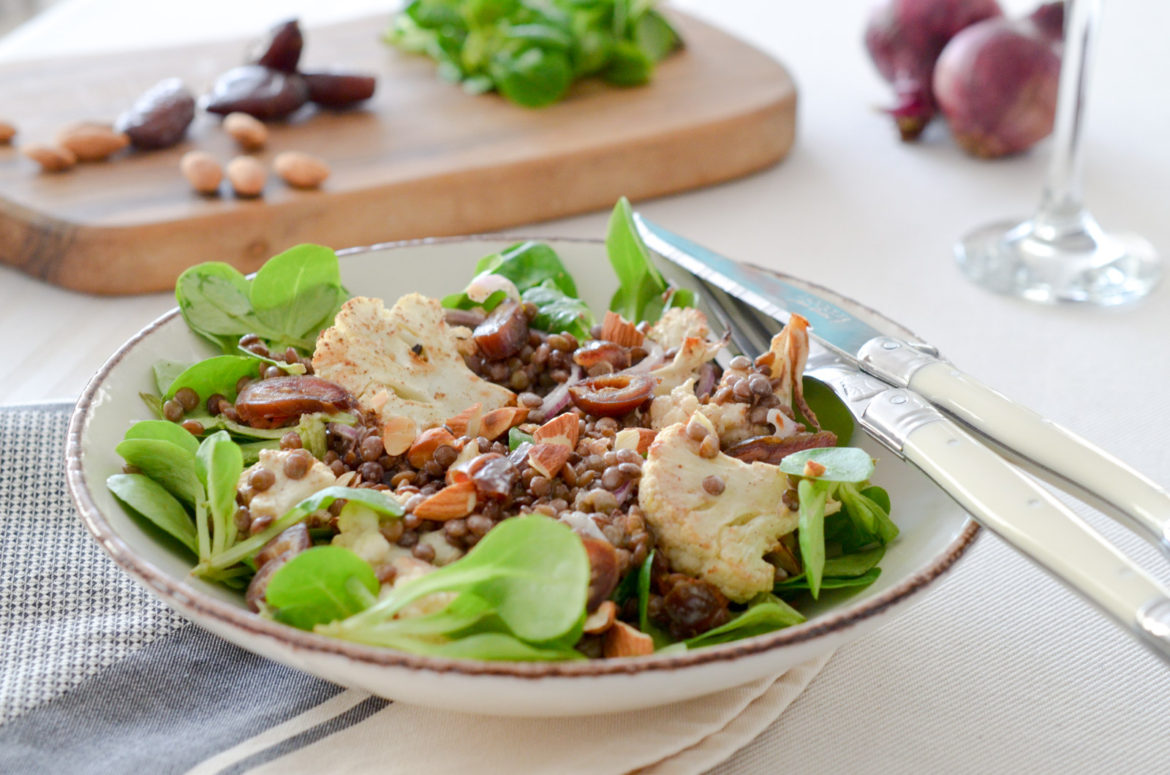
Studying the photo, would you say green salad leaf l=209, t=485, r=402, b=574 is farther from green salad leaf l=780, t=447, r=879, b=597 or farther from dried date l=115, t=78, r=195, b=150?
dried date l=115, t=78, r=195, b=150

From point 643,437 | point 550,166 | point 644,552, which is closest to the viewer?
point 644,552

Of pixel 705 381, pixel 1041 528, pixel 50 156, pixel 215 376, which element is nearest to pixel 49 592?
pixel 215 376

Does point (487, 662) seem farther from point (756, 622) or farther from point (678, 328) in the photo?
point (678, 328)

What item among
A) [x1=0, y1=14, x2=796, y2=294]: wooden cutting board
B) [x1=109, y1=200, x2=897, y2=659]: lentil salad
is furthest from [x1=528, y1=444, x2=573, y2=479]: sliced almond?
[x1=0, y1=14, x2=796, y2=294]: wooden cutting board

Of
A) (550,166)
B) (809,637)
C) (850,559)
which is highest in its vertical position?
(809,637)

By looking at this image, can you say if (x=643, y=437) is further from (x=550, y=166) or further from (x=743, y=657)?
(x=550, y=166)

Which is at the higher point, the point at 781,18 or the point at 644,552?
the point at 644,552

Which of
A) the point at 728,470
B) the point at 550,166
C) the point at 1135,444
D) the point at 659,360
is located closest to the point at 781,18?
the point at 550,166

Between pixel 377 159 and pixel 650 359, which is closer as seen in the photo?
pixel 650 359
